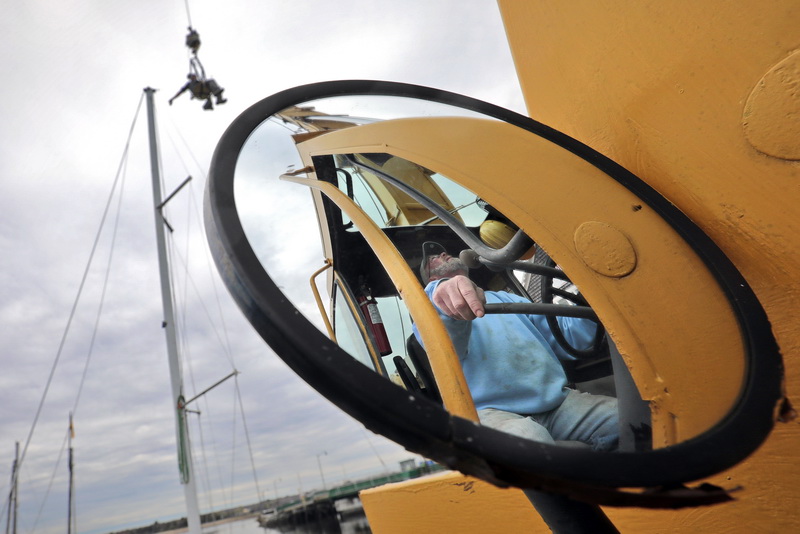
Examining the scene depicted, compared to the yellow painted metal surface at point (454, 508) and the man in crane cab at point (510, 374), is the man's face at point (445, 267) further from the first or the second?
the yellow painted metal surface at point (454, 508)

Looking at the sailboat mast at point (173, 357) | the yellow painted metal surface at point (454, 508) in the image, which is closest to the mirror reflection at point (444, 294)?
the yellow painted metal surface at point (454, 508)

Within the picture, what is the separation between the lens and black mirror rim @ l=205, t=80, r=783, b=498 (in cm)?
42

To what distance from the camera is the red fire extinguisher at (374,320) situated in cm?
115

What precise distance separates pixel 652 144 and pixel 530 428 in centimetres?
55

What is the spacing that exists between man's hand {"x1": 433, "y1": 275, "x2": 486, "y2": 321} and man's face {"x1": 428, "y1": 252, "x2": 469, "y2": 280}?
221 mm

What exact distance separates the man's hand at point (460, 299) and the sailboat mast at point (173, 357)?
31.5 ft

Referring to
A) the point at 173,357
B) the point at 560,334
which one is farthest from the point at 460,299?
the point at 173,357

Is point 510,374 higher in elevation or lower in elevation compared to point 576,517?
higher

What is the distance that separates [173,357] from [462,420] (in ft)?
34.2

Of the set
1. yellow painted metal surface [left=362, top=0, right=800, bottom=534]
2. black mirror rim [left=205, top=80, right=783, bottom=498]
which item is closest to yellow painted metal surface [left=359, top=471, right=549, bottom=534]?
yellow painted metal surface [left=362, top=0, right=800, bottom=534]

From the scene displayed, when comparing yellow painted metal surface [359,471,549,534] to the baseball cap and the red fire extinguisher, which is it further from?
the baseball cap

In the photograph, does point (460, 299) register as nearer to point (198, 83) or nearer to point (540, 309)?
point (540, 309)

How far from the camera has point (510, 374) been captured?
1.00 metres

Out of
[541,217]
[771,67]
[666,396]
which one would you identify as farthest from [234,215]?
[771,67]
